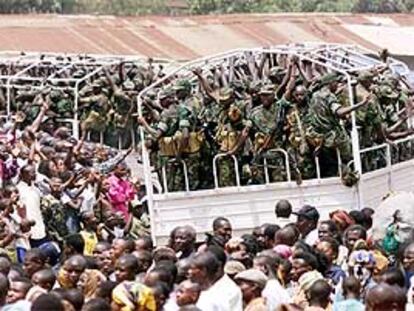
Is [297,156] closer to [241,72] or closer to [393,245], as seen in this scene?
[241,72]

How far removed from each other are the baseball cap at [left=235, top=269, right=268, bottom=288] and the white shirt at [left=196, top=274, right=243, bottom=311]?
4.2 inches

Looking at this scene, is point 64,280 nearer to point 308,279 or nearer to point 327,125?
point 308,279

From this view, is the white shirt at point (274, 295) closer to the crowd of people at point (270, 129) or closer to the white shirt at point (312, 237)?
the white shirt at point (312, 237)

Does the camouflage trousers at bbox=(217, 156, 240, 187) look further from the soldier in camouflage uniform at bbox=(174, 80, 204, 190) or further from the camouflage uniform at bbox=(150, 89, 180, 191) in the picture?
the camouflage uniform at bbox=(150, 89, 180, 191)

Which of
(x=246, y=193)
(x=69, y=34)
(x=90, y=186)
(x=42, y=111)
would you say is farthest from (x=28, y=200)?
(x=69, y=34)

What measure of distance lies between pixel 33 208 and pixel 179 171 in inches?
74.9

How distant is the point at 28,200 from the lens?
11719mm

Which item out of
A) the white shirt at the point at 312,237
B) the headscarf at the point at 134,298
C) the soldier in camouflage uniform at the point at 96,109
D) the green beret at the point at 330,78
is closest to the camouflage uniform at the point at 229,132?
the green beret at the point at 330,78

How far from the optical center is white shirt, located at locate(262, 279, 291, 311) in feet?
24.6

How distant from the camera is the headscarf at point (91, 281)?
8.02 m

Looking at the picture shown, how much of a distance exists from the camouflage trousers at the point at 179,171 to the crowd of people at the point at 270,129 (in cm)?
1

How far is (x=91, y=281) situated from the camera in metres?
8.15

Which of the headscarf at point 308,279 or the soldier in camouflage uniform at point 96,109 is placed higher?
the headscarf at point 308,279

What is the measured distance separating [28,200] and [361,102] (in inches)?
141
